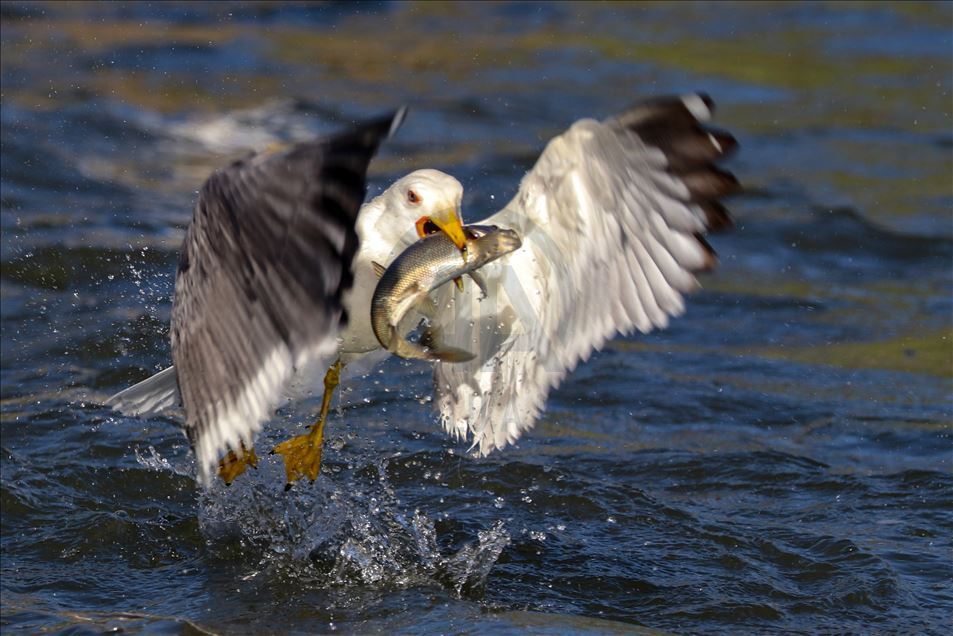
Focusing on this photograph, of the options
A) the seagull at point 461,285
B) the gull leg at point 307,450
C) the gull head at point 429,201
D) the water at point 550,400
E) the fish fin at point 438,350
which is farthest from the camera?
the gull leg at point 307,450

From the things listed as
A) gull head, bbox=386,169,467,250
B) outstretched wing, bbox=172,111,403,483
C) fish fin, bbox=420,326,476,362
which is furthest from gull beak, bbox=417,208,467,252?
outstretched wing, bbox=172,111,403,483

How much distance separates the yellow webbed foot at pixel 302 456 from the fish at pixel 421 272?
2.99ft

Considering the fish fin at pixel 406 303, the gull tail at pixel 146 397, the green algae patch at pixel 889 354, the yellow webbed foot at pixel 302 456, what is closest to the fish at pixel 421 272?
the fish fin at pixel 406 303

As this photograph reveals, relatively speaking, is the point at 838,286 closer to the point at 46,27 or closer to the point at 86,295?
the point at 86,295

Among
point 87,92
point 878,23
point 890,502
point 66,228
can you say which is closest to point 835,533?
point 890,502

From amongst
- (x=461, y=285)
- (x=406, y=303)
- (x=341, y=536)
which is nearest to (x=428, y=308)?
(x=461, y=285)

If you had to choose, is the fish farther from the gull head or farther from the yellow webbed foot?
the yellow webbed foot

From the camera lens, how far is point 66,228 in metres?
8.64

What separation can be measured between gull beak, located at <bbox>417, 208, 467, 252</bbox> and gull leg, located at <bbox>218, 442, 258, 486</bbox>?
3.50 ft

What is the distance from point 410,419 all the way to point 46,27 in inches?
284

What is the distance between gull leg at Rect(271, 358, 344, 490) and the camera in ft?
18.1

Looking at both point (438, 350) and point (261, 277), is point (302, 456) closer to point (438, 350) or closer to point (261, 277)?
point (438, 350)

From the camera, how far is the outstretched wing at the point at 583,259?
491cm

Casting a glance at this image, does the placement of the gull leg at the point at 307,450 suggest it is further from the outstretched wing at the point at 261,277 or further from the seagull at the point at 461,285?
the outstretched wing at the point at 261,277
